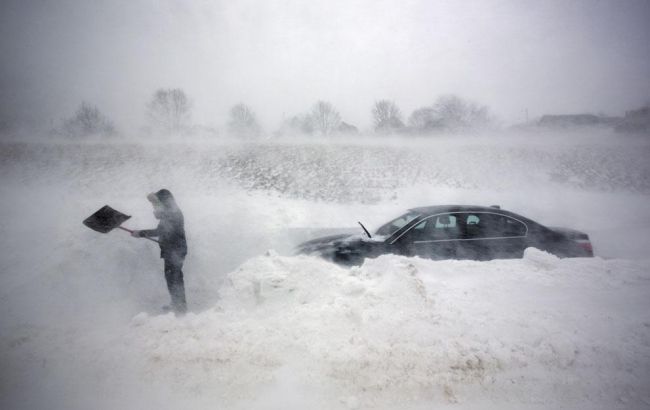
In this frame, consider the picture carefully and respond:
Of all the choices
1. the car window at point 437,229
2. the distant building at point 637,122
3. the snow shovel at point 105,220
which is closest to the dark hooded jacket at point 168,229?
the snow shovel at point 105,220

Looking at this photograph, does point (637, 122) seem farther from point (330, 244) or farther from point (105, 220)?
point (105, 220)

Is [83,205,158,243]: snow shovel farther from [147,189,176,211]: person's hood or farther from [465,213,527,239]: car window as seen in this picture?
[465,213,527,239]: car window

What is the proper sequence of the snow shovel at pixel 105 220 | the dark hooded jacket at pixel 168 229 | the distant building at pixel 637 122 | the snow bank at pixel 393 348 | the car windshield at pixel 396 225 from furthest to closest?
1. the distant building at pixel 637 122
2. the car windshield at pixel 396 225
3. the snow shovel at pixel 105 220
4. the dark hooded jacket at pixel 168 229
5. the snow bank at pixel 393 348

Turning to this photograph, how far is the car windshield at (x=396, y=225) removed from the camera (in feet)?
15.1

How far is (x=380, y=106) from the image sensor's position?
38.8 metres

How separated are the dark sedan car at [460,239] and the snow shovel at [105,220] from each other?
9.98ft

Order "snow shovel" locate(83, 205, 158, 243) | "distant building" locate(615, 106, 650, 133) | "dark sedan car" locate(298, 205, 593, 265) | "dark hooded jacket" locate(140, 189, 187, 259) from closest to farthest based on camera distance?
"dark hooded jacket" locate(140, 189, 187, 259)
"snow shovel" locate(83, 205, 158, 243)
"dark sedan car" locate(298, 205, 593, 265)
"distant building" locate(615, 106, 650, 133)

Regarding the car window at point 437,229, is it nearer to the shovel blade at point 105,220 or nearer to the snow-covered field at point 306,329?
the snow-covered field at point 306,329

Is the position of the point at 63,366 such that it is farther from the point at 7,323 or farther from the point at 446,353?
the point at 446,353

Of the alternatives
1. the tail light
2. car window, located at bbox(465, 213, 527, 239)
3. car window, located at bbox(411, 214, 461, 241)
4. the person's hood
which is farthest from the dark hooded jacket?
the tail light

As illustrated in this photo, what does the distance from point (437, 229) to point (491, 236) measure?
0.92m

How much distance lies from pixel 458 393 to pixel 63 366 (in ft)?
10.4

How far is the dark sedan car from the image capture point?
13.7 ft

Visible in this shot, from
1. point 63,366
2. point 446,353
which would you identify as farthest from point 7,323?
point 446,353
